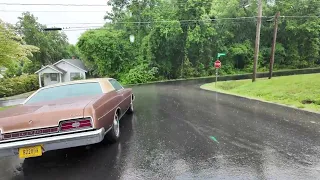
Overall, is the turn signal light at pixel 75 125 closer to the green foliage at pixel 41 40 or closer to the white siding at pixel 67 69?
the white siding at pixel 67 69

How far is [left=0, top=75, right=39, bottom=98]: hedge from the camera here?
24569 mm

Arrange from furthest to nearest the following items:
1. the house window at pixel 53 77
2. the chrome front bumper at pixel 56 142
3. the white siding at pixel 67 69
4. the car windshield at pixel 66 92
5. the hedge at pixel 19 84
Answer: the white siding at pixel 67 69, the house window at pixel 53 77, the hedge at pixel 19 84, the car windshield at pixel 66 92, the chrome front bumper at pixel 56 142

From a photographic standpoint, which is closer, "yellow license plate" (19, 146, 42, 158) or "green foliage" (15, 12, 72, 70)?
"yellow license plate" (19, 146, 42, 158)

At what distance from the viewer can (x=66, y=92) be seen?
199 inches

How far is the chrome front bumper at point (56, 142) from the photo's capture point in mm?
3414

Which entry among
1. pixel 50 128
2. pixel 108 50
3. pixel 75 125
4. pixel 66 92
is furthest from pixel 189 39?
pixel 50 128

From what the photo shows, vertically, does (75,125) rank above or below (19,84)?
above

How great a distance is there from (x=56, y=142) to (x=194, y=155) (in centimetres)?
237

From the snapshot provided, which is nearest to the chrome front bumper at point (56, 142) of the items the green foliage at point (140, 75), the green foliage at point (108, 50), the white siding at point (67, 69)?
the green foliage at point (140, 75)

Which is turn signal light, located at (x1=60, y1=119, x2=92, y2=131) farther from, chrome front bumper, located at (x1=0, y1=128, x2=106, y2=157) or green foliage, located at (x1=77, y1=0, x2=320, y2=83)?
green foliage, located at (x1=77, y1=0, x2=320, y2=83)

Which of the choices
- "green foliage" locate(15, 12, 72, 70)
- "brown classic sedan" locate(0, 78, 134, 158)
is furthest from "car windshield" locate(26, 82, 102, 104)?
"green foliage" locate(15, 12, 72, 70)

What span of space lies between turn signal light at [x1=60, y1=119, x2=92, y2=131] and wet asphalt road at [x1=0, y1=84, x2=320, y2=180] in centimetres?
69

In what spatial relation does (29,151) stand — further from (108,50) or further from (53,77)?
(53,77)

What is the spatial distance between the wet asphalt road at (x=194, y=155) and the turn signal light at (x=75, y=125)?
693 millimetres
